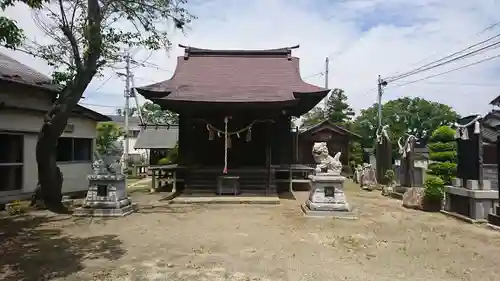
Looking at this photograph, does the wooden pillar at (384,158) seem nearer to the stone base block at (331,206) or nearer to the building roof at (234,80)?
the building roof at (234,80)

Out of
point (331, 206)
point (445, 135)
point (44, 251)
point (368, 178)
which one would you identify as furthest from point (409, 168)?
point (44, 251)

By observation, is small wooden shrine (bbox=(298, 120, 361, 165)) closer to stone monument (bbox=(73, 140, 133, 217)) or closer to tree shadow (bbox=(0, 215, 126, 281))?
stone monument (bbox=(73, 140, 133, 217))

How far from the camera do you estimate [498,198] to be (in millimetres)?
8164

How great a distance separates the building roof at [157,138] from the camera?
1129 inches

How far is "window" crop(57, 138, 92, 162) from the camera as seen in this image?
13.0 metres

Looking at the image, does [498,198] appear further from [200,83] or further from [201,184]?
[200,83]

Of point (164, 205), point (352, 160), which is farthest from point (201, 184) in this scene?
point (352, 160)

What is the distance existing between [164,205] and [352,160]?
18.0m

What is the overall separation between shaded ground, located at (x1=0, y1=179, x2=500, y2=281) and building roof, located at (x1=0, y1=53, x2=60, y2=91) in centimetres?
404

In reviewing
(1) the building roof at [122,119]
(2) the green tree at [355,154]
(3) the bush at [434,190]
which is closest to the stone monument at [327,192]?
(3) the bush at [434,190]

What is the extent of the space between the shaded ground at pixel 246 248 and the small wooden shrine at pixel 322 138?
1413cm

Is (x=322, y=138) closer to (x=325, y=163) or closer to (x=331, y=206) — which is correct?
(x=325, y=163)

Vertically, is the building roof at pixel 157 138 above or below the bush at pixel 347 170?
above

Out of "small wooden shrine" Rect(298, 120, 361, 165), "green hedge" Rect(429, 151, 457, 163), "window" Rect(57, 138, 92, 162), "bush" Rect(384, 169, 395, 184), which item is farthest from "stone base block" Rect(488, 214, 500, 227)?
"small wooden shrine" Rect(298, 120, 361, 165)
